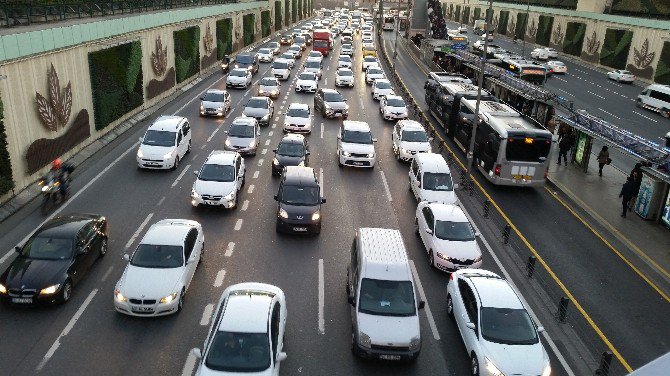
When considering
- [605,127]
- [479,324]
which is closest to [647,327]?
[479,324]

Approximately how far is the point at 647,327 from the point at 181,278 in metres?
13.7

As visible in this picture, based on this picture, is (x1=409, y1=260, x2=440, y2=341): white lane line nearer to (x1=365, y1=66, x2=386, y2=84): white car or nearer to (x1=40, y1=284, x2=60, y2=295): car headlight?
(x1=40, y1=284, x2=60, y2=295): car headlight

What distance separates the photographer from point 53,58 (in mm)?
24141

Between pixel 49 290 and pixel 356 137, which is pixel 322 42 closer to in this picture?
pixel 356 137

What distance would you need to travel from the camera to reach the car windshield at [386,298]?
13406 mm

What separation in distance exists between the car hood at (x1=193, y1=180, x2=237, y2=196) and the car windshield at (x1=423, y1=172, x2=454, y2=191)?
27.1ft

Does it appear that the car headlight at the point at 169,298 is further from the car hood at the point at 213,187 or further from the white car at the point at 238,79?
the white car at the point at 238,79

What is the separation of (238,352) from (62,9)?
25244 mm

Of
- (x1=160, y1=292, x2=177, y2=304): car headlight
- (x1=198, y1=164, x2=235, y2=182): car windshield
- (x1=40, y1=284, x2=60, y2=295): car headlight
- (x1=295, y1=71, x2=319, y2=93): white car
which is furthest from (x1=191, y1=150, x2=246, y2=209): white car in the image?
(x1=295, y1=71, x2=319, y2=93): white car

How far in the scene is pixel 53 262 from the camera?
1502 centimetres

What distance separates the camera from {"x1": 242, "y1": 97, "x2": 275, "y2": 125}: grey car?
34.6 m

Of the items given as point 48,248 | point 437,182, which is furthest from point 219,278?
point 437,182

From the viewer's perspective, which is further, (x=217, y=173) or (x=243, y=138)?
(x=243, y=138)

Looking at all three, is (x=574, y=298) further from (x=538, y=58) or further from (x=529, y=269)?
(x=538, y=58)
